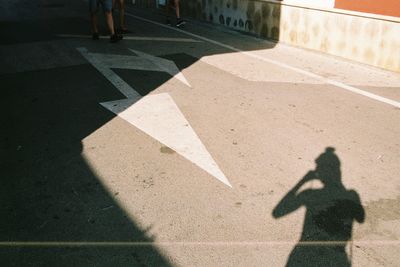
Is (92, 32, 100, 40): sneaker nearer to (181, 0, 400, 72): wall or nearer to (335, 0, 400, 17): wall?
(181, 0, 400, 72): wall

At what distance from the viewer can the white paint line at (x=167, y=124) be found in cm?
432

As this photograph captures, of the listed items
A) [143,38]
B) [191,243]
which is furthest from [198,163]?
[143,38]

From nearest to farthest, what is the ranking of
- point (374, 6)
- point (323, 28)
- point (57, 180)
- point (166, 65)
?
point (57, 180) → point (374, 6) → point (166, 65) → point (323, 28)

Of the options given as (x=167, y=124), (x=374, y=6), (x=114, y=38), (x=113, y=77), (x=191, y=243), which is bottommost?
(x=191, y=243)

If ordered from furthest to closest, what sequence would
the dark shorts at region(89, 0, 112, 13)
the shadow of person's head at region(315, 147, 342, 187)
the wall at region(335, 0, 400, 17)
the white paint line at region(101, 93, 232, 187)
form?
the dark shorts at region(89, 0, 112, 13) < the wall at region(335, 0, 400, 17) < the white paint line at region(101, 93, 232, 187) < the shadow of person's head at region(315, 147, 342, 187)

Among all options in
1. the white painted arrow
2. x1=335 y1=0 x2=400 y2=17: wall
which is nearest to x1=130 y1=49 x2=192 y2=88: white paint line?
the white painted arrow

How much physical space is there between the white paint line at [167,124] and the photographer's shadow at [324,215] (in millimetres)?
691

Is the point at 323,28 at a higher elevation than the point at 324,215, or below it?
higher

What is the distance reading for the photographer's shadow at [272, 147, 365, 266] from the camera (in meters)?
2.94

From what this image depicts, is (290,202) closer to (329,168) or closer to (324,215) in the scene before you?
(324,215)

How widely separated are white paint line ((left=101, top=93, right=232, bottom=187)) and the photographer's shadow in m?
0.69

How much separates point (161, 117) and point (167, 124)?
0.91 feet

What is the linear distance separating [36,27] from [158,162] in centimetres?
940

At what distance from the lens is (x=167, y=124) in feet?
17.1
